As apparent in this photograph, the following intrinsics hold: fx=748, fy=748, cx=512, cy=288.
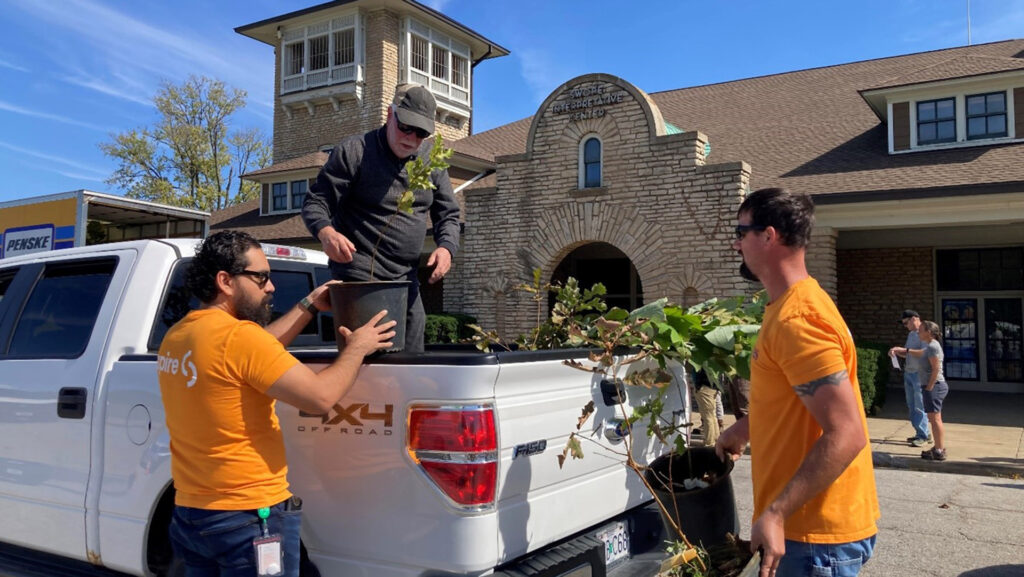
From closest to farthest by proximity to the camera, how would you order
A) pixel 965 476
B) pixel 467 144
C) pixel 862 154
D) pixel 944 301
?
pixel 965 476 < pixel 862 154 < pixel 944 301 < pixel 467 144

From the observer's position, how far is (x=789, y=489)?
6.37 feet

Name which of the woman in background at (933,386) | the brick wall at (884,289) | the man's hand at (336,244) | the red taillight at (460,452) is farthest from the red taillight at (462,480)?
the brick wall at (884,289)

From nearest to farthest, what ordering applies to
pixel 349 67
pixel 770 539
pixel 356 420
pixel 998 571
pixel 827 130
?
pixel 770 539 → pixel 356 420 → pixel 998 571 → pixel 827 130 → pixel 349 67

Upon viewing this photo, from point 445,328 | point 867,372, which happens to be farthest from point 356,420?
point 445,328

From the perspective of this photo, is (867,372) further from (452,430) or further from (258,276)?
(258,276)

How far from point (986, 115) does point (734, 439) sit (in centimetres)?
1421

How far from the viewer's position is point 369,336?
2.53 m

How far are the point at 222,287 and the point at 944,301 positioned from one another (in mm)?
17506

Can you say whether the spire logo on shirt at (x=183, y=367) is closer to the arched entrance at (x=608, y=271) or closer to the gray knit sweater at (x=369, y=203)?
the gray knit sweater at (x=369, y=203)

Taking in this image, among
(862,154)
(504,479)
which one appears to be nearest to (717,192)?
(862,154)

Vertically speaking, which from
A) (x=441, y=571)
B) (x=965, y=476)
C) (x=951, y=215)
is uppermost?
(x=951, y=215)

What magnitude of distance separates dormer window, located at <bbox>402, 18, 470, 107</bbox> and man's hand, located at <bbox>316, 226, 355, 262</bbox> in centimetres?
2645

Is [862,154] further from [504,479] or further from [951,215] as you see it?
[504,479]

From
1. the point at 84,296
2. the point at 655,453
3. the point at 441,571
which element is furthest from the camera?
the point at 84,296
